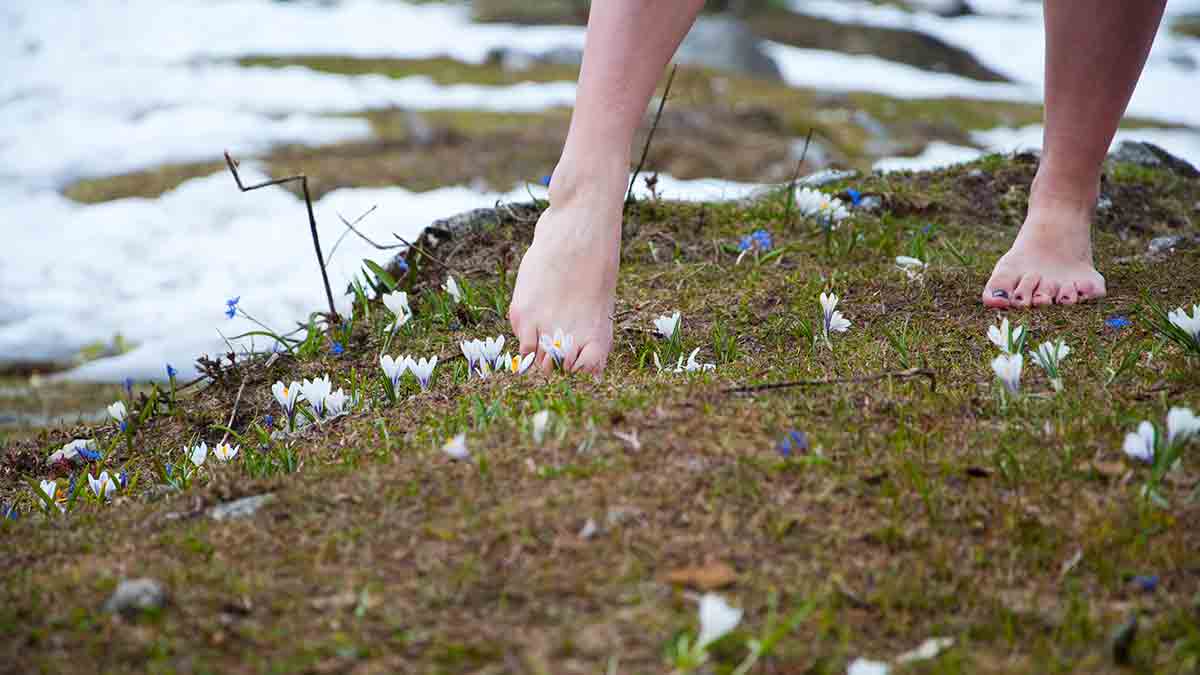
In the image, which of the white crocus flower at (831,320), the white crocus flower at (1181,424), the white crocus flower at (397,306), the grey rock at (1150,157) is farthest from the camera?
the grey rock at (1150,157)

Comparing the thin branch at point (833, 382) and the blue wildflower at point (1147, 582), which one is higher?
the thin branch at point (833, 382)

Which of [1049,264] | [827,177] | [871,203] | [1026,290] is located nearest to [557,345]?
[1026,290]

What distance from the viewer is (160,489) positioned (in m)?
2.48

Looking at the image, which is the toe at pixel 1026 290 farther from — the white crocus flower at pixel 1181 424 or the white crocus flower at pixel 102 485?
the white crocus flower at pixel 102 485

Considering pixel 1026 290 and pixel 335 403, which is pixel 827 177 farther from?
pixel 335 403

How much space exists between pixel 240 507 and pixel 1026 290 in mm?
2341

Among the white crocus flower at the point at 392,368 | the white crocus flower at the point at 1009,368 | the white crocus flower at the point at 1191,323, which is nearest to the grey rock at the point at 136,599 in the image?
the white crocus flower at the point at 392,368

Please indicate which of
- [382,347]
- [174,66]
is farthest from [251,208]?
[174,66]

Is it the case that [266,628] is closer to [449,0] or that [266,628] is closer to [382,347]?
[382,347]

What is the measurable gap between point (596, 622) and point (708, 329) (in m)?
1.80

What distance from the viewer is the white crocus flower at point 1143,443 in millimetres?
1930

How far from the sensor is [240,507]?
205 cm

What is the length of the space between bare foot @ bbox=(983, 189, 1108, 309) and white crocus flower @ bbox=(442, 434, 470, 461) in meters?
1.90

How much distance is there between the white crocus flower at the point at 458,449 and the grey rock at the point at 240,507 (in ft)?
1.13
